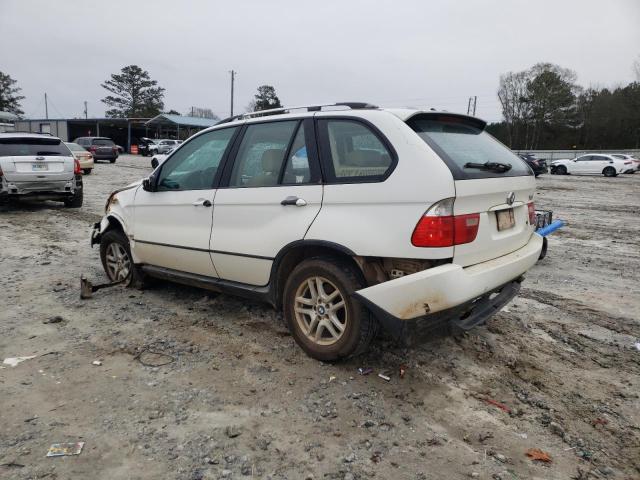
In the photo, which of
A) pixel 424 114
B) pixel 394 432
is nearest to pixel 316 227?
pixel 424 114

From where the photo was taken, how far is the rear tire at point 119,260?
4.96m

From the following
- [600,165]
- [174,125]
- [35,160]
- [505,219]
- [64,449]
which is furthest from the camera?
[174,125]

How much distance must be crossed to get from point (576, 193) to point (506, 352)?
1686 cm

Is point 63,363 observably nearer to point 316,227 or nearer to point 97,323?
point 97,323

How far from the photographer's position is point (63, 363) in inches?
135

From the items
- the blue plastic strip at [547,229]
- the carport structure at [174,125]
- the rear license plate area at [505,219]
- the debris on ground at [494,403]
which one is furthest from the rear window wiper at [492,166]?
the carport structure at [174,125]

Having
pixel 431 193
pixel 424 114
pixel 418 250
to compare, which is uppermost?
pixel 424 114

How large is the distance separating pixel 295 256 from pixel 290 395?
0.98 meters

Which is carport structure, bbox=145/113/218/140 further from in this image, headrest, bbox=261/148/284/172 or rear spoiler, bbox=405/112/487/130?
rear spoiler, bbox=405/112/487/130

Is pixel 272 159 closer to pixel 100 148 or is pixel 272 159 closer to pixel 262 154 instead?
Result: pixel 262 154

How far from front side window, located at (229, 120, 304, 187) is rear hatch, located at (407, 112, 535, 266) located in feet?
3.32

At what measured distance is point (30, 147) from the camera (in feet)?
32.4

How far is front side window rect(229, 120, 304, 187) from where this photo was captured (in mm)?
3576

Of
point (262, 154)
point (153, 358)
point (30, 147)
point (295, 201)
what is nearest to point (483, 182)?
point (295, 201)
